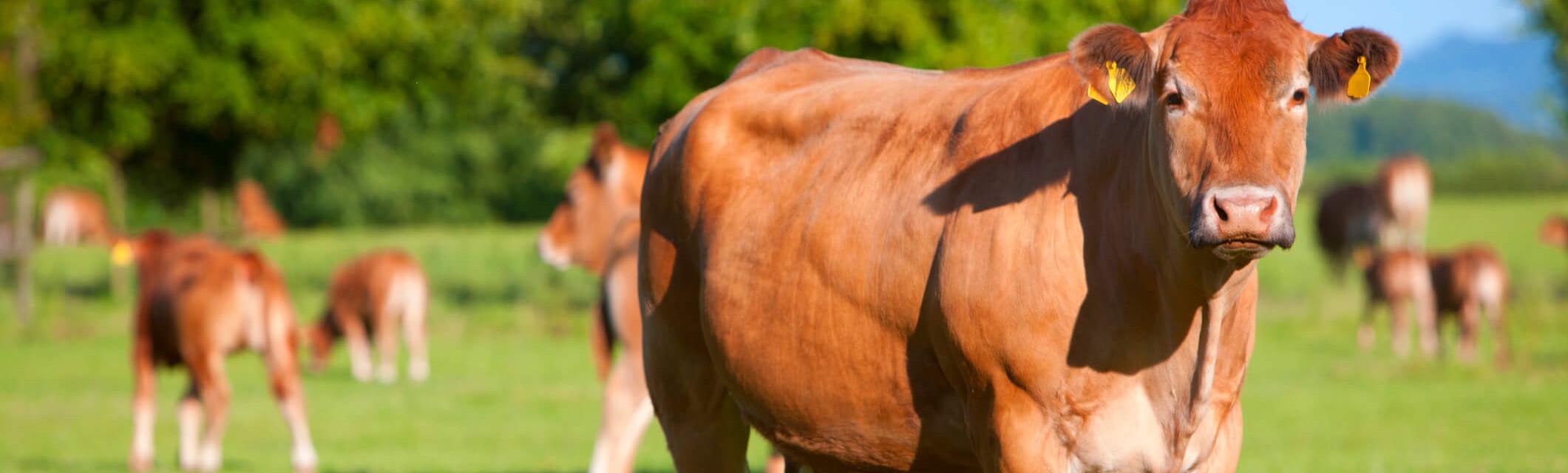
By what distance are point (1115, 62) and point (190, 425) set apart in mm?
9491

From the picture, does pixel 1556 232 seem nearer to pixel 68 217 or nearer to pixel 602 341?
pixel 602 341

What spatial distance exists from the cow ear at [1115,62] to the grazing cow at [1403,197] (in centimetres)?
2815

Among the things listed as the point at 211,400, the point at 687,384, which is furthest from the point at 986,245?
the point at 211,400

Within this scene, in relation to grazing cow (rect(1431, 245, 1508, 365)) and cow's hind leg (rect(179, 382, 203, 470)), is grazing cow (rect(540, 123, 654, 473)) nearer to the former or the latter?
cow's hind leg (rect(179, 382, 203, 470))

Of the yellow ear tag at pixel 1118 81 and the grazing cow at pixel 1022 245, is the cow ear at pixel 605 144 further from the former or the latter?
the yellow ear tag at pixel 1118 81

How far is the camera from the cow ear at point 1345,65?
3375 mm

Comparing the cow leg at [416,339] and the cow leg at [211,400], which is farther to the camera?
the cow leg at [416,339]

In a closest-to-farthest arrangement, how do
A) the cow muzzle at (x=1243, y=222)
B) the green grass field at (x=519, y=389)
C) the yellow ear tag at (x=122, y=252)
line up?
the cow muzzle at (x=1243, y=222) < the green grass field at (x=519, y=389) < the yellow ear tag at (x=122, y=252)

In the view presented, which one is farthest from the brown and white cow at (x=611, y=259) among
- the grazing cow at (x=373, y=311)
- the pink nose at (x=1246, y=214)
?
the grazing cow at (x=373, y=311)

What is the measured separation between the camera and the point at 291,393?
11.0m

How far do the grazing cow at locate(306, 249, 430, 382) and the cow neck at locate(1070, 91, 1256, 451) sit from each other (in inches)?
673

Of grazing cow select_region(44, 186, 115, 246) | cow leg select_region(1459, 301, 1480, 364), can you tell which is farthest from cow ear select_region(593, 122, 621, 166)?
grazing cow select_region(44, 186, 115, 246)

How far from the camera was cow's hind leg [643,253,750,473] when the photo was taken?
499 cm

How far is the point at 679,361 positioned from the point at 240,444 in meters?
9.20
